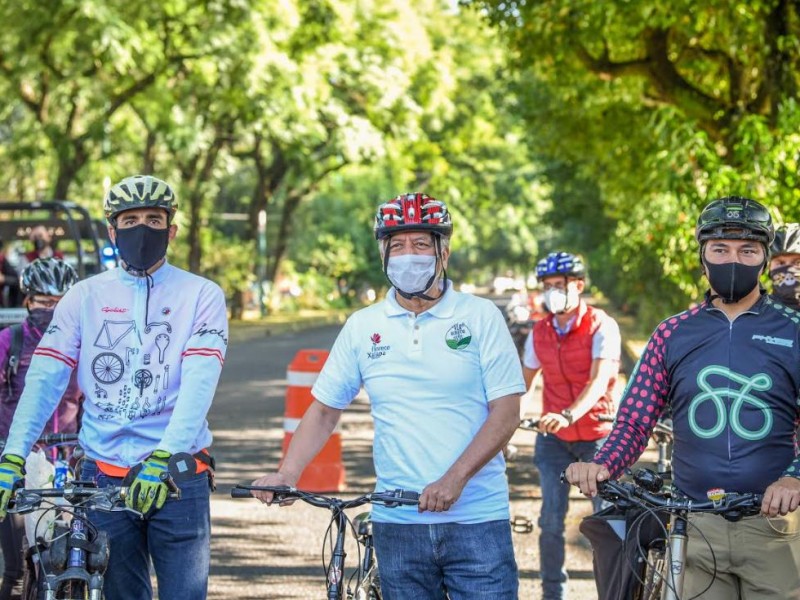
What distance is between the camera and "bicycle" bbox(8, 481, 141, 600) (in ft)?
15.0

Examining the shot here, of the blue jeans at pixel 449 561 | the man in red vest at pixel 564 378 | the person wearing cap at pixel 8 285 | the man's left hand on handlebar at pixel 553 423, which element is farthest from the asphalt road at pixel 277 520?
the blue jeans at pixel 449 561

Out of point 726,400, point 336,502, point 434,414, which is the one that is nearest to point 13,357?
point 336,502

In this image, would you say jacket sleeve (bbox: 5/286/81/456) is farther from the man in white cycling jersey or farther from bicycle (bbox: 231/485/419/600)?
bicycle (bbox: 231/485/419/600)

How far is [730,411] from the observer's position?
4.52 meters

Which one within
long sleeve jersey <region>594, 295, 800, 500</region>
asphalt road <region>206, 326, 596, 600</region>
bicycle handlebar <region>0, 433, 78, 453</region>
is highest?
long sleeve jersey <region>594, 295, 800, 500</region>

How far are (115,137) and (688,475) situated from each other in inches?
1180

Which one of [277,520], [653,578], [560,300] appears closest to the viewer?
[653,578]

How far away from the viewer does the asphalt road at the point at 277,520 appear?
28.5 feet

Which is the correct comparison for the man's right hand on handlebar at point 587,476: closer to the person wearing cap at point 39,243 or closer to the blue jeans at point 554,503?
the blue jeans at point 554,503

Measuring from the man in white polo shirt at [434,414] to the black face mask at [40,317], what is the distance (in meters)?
2.63

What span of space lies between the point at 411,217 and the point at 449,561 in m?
1.10

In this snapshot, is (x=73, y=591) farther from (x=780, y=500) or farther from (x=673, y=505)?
(x=780, y=500)

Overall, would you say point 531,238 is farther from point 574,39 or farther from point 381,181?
point 574,39

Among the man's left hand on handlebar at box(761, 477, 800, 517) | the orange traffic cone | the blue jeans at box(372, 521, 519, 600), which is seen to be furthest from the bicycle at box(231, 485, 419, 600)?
the orange traffic cone
